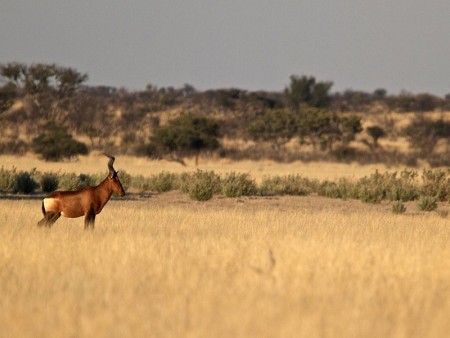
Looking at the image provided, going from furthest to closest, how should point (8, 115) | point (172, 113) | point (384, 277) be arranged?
point (172, 113), point (8, 115), point (384, 277)

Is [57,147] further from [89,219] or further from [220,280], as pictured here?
[220,280]

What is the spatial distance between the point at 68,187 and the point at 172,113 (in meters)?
51.9

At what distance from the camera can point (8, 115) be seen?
6212cm

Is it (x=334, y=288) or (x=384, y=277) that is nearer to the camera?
(x=334, y=288)

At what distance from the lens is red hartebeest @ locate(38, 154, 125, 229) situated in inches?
471

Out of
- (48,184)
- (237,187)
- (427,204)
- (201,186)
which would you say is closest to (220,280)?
(427,204)

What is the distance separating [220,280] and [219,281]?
2.2 inches

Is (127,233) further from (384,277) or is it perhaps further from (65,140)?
(65,140)

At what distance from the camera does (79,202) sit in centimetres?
1196

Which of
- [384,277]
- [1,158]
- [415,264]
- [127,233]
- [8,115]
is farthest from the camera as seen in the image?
[8,115]

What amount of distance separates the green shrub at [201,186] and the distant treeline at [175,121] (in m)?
19.8

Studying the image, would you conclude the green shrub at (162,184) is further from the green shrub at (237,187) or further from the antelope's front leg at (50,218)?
the antelope's front leg at (50,218)

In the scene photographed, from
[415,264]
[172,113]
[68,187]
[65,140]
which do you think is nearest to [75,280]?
[415,264]

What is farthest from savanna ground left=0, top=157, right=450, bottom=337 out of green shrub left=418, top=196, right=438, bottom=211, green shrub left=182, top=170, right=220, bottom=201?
green shrub left=182, top=170, right=220, bottom=201
